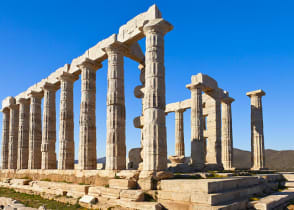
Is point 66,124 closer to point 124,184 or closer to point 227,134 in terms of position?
point 124,184

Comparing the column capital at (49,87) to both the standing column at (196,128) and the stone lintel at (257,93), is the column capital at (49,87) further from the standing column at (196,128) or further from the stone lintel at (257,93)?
the stone lintel at (257,93)

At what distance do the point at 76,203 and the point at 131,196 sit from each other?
4.02 m

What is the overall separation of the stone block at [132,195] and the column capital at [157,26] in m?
8.33

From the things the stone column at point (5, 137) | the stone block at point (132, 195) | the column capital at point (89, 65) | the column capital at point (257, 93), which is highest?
the column capital at point (89, 65)

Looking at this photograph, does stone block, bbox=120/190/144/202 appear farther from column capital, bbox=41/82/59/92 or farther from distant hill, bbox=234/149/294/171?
distant hill, bbox=234/149/294/171

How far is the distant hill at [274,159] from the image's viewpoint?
160 ft

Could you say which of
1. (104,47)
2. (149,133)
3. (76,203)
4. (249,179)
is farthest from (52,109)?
(249,179)

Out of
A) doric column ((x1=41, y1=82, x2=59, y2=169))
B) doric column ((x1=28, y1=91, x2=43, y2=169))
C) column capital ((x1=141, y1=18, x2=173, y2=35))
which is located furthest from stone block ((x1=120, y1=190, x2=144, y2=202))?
doric column ((x1=28, y1=91, x2=43, y2=169))

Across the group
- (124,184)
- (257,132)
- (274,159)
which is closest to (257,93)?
(257,132)

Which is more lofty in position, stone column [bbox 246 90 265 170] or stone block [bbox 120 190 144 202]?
stone column [bbox 246 90 265 170]

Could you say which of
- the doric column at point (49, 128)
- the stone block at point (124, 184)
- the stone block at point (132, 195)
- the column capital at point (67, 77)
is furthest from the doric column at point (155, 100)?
the doric column at point (49, 128)

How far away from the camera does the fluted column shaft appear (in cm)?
1934

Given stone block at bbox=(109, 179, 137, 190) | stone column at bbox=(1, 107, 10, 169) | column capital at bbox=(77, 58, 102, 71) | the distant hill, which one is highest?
column capital at bbox=(77, 58, 102, 71)

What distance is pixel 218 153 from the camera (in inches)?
998
